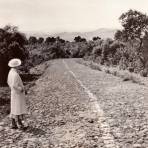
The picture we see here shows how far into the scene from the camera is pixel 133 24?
7100cm

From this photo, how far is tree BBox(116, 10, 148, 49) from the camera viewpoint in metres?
70.8

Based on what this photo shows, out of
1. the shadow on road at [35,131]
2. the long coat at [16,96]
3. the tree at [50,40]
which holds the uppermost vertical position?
the long coat at [16,96]

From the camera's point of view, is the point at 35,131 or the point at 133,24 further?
the point at 133,24

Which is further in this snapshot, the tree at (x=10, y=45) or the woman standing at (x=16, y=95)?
the tree at (x=10, y=45)

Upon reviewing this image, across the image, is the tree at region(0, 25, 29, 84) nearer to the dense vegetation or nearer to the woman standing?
the dense vegetation

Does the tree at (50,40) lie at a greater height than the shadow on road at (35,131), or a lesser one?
lesser

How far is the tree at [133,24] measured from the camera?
7079 centimetres

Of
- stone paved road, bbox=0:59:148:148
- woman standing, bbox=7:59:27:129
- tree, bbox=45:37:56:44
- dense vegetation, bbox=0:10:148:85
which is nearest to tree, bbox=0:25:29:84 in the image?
dense vegetation, bbox=0:10:148:85

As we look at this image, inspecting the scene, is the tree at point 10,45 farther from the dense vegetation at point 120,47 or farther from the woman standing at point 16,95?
the woman standing at point 16,95

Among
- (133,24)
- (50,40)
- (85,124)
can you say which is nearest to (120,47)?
(133,24)

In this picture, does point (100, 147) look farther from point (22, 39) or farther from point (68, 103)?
point (22, 39)

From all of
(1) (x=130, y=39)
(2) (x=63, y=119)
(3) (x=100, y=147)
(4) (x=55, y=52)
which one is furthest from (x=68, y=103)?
(4) (x=55, y=52)

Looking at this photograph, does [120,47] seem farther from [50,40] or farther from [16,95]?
[50,40]

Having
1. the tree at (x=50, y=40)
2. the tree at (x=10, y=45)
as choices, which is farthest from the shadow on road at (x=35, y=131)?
the tree at (x=50, y=40)
